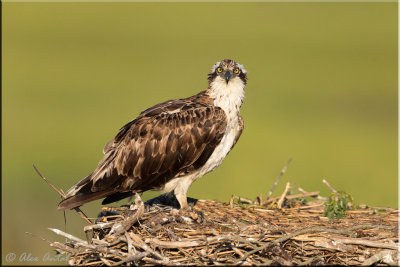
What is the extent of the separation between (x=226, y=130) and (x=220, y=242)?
250 centimetres

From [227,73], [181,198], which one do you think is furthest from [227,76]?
[181,198]

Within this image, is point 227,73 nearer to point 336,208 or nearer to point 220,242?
point 336,208

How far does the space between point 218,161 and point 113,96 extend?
73.3 ft

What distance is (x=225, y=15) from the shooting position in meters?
52.9

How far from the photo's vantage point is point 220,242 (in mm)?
7453

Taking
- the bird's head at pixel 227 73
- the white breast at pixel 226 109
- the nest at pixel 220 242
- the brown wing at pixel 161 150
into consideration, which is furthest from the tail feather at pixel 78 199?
the bird's head at pixel 227 73

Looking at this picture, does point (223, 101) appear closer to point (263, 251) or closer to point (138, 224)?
point (138, 224)

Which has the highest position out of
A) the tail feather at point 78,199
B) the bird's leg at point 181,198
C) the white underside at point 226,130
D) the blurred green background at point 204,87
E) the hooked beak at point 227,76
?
the blurred green background at point 204,87

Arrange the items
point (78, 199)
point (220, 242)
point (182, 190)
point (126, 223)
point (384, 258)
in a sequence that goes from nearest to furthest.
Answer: point (384, 258)
point (220, 242)
point (126, 223)
point (78, 199)
point (182, 190)

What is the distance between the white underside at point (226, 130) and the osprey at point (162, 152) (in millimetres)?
16

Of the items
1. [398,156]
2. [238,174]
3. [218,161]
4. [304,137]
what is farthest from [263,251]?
[304,137]

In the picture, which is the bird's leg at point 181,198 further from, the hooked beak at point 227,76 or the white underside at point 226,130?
the hooked beak at point 227,76

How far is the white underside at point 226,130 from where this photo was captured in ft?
31.8

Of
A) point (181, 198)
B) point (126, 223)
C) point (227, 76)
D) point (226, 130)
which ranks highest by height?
point (227, 76)
